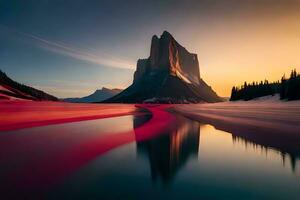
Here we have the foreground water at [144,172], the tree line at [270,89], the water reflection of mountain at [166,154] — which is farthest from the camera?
the tree line at [270,89]

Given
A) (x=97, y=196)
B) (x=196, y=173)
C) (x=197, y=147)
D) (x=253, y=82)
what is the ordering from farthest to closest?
(x=253, y=82)
(x=197, y=147)
(x=196, y=173)
(x=97, y=196)

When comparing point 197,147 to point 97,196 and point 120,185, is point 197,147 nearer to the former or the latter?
point 120,185

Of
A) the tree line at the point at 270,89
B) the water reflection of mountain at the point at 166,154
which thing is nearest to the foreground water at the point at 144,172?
the water reflection of mountain at the point at 166,154

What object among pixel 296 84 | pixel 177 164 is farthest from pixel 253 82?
pixel 177 164

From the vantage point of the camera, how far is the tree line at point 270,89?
7606 cm

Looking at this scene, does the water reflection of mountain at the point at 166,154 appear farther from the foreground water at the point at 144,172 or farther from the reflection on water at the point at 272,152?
the reflection on water at the point at 272,152

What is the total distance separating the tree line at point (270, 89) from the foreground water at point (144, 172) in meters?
72.3

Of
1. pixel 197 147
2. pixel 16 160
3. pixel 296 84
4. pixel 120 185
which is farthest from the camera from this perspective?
pixel 296 84

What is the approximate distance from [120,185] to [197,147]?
1044 cm

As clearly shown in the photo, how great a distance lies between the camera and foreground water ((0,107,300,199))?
841cm

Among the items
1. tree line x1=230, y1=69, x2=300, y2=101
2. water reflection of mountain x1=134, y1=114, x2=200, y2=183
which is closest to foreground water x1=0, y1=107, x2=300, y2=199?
water reflection of mountain x1=134, y1=114, x2=200, y2=183

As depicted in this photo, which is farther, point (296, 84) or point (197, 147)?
point (296, 84)

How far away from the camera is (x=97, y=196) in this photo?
7910mm

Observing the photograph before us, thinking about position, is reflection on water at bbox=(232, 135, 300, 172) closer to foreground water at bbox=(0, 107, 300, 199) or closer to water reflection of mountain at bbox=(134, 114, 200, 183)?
foreground water at bbox=(0, 107, 300, 199)
